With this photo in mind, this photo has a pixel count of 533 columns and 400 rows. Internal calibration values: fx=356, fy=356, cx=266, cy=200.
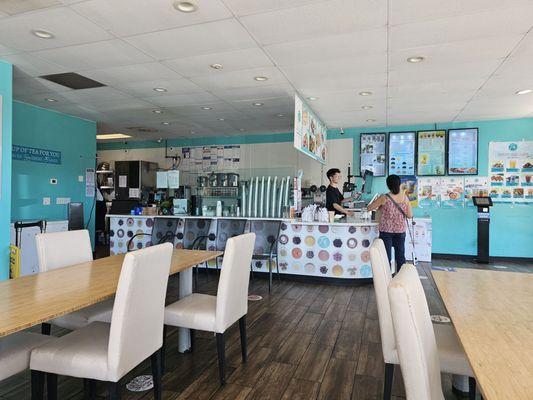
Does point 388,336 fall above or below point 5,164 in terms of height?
below

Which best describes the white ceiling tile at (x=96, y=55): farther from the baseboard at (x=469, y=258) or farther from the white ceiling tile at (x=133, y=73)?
the baseboard at (x=469, y=258)

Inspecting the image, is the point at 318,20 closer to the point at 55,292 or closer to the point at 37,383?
the point at 55,292

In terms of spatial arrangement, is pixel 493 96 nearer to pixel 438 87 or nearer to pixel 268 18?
pixel 438 87

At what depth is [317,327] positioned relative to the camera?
3.51 m

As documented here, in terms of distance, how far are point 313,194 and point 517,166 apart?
3979mm

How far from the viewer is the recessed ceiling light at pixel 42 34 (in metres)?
3.25

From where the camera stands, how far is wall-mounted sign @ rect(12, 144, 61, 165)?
5.71m

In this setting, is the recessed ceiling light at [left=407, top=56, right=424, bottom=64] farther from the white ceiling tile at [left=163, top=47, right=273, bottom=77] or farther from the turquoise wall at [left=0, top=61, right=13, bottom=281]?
the turquoise wall at [left=0, top=61, right=13, bottom=281]

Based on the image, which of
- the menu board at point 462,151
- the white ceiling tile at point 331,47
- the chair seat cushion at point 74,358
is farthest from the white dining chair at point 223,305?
the menu board at point 462,151

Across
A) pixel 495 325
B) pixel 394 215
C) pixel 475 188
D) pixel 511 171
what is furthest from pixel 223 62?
pixel 511 171

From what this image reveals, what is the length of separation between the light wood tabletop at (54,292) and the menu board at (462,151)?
6.33 metres

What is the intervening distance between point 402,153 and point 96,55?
5.91 m

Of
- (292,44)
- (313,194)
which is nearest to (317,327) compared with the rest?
(292,44)

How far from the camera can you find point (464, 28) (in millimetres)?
3080
